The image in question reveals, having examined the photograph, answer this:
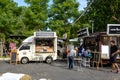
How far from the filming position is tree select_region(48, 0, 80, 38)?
47.9m

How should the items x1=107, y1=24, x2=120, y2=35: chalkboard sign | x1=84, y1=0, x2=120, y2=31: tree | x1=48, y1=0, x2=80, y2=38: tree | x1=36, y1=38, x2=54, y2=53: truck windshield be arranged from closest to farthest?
x1=107, y1=24, x2=120, y2=35: chalkboard sign → x1=36, y1=38, x2=54, y2=53: truck windshield → x1=84, y1=0, x2=120, y2=31: tree → x1=48, y1=0, x2=80, y2=38: tree

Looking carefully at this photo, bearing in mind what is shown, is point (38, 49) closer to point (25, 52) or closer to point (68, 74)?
point (25, 52)

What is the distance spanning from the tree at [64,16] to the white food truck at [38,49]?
13215 mm

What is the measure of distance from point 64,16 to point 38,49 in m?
14.4

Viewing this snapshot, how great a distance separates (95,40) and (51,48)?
5.33m

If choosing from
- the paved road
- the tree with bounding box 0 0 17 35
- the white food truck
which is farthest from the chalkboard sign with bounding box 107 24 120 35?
the tree with bounding box 0 0 17 35

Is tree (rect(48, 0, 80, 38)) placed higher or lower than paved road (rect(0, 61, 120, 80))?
higher

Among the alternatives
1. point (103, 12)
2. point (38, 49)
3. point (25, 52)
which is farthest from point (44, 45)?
point (103, 12)

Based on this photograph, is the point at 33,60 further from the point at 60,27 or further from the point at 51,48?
the point at 60,27

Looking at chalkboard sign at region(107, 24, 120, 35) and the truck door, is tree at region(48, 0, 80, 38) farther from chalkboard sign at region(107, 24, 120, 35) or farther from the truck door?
chalkboard sign at region(107, 24, 120, 35)

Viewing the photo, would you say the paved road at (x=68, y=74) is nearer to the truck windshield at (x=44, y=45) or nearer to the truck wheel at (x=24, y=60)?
the truck wheel at (x=24, y=60)

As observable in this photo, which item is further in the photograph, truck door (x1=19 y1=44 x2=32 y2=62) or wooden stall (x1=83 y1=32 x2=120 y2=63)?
truck door (x1=19 y1=44 x2=32 y2=62)

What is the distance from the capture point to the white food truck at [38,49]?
111 ft

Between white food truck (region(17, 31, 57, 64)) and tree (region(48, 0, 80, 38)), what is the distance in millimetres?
13215
